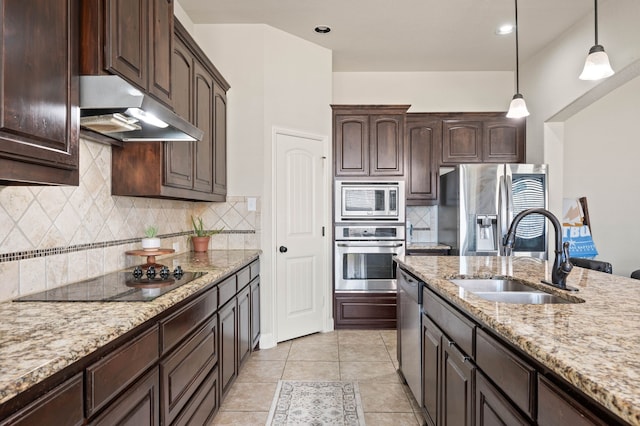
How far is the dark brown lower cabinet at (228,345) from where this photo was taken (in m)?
2.25

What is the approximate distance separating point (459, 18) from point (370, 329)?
10.6 ft

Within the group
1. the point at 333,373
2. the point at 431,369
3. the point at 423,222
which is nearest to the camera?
the point at 431,369

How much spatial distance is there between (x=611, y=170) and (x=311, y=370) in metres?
4.56

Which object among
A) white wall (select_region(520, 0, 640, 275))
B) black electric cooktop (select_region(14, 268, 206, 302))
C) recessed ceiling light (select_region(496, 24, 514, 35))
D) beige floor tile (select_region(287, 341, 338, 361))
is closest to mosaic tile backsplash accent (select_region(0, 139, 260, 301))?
black electric cooktop (select_region(14, 268, 206, 302))

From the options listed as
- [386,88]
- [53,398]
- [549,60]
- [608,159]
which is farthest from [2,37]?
[608,159]

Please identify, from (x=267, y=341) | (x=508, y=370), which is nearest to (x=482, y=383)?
(x=508, y=370)

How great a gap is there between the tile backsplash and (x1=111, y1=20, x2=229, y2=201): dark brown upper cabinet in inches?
97.1

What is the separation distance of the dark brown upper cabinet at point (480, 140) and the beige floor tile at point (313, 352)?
2.52 metres

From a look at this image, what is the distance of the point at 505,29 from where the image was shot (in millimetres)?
3658

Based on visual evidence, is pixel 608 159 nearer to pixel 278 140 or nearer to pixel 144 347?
pixel 278 140

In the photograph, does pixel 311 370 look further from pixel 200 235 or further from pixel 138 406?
pixel 138 406

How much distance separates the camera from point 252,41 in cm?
353

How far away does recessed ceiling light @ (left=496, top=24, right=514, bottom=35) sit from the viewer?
3.61 m

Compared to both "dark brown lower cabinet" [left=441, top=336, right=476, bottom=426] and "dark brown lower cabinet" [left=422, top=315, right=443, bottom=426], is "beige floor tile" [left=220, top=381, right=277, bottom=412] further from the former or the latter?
"dark brown lower cabinet" [left=441, top=336, right=476, bottom=426]
